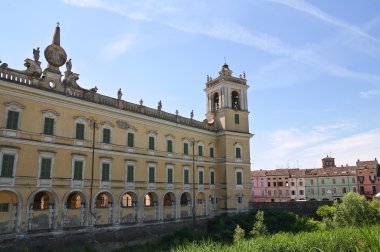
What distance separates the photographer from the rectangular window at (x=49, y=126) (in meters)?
22.8

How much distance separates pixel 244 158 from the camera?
3869cm

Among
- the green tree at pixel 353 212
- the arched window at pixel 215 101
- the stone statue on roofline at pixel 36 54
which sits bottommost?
the green tree at pixel 353 212

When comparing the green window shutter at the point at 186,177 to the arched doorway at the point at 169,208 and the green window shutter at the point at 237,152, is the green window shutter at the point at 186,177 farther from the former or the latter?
the green window shutter at the point at 237,152

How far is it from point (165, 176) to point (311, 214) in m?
20.6

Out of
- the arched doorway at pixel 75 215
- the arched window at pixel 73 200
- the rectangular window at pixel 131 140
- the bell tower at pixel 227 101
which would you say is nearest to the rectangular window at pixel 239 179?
the bell tower at pixel 227 101

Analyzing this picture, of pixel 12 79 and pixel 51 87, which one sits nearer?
pixel 12 79

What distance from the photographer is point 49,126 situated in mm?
23047

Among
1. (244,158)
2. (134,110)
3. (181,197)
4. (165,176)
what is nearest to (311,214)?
(244,158)

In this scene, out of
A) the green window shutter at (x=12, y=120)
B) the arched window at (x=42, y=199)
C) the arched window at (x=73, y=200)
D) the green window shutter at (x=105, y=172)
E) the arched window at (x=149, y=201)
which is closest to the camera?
the green window shutter at (x=12, y=120)

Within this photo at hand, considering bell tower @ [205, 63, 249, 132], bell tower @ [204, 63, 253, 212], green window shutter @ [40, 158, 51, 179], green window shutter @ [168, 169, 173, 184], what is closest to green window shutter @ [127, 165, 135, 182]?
green window shutter @ [168, 169, 173, 184]

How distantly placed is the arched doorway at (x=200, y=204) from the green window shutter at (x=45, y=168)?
16989 millimetres

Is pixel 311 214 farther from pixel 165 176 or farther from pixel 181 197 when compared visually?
pixel 165 176

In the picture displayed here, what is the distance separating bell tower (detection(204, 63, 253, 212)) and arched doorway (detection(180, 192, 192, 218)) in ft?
14.7

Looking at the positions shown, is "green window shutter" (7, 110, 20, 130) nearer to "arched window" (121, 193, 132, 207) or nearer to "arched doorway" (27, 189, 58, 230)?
"arched doorway" (27, 189, 58, 230)
